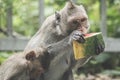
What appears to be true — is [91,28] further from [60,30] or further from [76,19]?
[76,19]

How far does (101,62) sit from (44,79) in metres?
2.99

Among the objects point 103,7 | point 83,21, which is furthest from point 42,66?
point 103,7

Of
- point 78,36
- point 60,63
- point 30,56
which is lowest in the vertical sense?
point 60,63

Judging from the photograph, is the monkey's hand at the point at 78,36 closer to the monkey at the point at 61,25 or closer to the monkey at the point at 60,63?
the monkey at the point at 61,25

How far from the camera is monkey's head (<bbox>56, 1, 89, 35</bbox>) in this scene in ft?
29.9

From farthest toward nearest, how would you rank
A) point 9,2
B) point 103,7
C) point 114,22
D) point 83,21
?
point 114,22 < point 103,7 < point 9,2 < point 83,21

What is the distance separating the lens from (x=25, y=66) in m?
9.03

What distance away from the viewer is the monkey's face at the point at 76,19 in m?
9.09

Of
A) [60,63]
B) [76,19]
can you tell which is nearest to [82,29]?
[76,19]

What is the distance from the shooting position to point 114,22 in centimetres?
1299

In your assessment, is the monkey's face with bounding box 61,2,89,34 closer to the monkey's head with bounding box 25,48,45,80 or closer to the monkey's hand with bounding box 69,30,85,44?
the monkey's hand with bounding box 69,30,85,44

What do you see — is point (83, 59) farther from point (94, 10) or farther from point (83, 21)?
point (94, 10)

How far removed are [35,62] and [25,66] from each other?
194 millimetres

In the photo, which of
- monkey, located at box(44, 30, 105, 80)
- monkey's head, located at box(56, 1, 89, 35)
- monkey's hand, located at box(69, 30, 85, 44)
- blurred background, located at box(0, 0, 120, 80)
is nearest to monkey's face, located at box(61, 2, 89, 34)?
monkey's head, located at box(56, 1, 89, 35)
